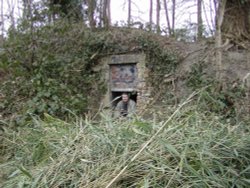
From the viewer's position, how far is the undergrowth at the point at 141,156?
2848 mm

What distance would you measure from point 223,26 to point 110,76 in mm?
3829

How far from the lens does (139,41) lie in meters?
12.2

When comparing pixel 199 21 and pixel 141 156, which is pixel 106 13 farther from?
pixel 141 156

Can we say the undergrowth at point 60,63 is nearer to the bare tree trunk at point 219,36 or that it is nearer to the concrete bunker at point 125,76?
the concrete bunker at point 125,76

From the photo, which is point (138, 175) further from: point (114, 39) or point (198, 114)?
point (114, 39)

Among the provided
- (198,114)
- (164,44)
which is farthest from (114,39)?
(198,114)

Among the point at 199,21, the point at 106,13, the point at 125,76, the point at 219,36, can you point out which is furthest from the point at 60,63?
the point at 199,21

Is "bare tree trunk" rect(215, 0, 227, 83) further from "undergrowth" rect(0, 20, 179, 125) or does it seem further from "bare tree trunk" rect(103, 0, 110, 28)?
"bare tree trunk" rect(103, 0, 110, 28)

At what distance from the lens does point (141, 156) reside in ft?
9.67

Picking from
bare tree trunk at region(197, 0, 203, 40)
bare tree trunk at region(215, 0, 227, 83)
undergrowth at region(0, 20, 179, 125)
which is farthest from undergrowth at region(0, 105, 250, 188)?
bare tree trunk at region(197, 0, 203, 40)

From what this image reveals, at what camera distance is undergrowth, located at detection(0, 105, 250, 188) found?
2848 mm

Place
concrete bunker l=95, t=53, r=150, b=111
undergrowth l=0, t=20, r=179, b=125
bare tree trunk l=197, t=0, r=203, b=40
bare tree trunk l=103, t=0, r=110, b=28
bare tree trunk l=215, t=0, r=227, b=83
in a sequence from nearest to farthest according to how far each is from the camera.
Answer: undergrowth l=0, t=20, r=179, b=125, bare tree trunk l=215, t=0, r=227, b=83, concrete bunker l=95, t=53, r=150, b=111, bare tree trunk l=197, t=0, r=203, b=40, bare tree trunk l=103, t=0, r=110, b=28

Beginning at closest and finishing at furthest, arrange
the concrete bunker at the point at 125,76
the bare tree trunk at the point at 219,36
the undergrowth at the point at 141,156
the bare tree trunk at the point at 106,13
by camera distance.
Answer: the undergrowth at the point at 141,156 → the bare tree trunk at the point at 219,36 → the concrete bunker at the point at 125,76 → the bare tree trunk at the point at 106,13

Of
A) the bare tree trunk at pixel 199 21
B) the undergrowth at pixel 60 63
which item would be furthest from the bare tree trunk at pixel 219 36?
the bare tree trunk at pixel 199 21
